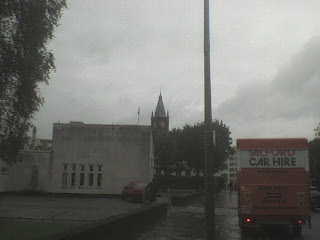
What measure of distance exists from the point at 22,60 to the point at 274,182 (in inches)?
468

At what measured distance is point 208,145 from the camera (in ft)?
29.3

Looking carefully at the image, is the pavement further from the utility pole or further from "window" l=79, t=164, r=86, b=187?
"window" l=79, t=164, r=86, b=187

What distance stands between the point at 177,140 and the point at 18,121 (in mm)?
42886

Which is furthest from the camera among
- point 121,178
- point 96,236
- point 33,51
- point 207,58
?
point 121,178

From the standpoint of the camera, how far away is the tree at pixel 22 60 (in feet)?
51.8

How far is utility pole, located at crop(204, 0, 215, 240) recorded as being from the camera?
27.7 feet

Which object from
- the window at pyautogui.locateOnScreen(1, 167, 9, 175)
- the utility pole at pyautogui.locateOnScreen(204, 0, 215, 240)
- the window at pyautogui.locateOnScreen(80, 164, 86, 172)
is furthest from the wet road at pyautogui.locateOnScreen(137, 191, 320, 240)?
the window at pyautogui.locateOnScreen(1, 167, 9, 175)

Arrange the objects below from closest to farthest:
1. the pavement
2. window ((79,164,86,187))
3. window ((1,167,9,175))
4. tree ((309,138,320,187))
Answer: the pavement < window ((79,164,86,187)) < window ((1,167,9,175)) < tree ((309,138,320,187))

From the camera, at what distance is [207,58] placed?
938cm

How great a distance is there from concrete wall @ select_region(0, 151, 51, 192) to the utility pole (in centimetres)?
2510

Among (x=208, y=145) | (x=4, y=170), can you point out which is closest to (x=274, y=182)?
(x=208, y=145)

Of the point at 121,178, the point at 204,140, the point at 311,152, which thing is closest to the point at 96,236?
the point at 204,140

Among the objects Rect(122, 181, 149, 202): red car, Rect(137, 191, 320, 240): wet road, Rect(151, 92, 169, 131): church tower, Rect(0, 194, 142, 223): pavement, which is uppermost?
Rect(151, 92, 169, 131): church tower

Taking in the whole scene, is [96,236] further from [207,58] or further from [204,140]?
[207,58]
